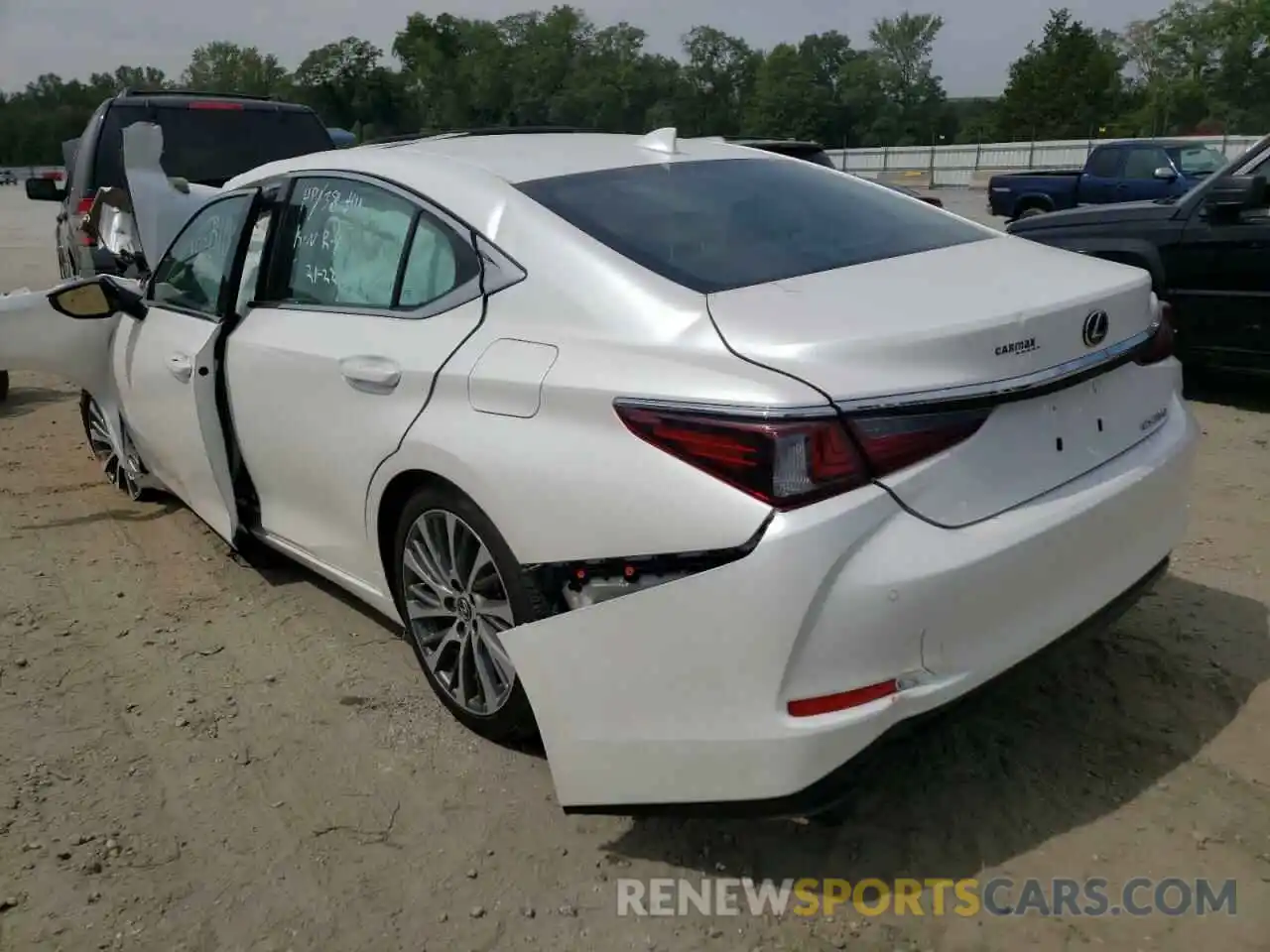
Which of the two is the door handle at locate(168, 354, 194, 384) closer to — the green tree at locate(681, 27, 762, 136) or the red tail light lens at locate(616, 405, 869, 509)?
the red tail light lens at locate(616, 405, 869, 509)

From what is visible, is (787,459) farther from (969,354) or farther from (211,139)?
(211,139)

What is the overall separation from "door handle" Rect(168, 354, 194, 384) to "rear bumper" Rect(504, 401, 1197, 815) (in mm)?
2091

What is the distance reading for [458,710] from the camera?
3.18 meters

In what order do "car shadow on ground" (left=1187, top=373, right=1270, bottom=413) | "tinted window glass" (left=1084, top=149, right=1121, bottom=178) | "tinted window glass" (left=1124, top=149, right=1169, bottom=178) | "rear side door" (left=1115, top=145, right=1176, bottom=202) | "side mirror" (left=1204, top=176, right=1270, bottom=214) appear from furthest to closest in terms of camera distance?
"tinted window glass" (left=1084, top=149, right=1121, bottom=178) → "tinted window glass" (left=1124, top=149, right=1169, bottom=178) → "rear side door" (left=1115, top=145, right=1176, bottom=202) → "car shadow on ground" (left=1187, top=373, right=1270, bottom=413) → "side mirror" (left=1204, top=176, right=1270, bottom=214)

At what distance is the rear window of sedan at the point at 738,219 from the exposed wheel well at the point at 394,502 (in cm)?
77

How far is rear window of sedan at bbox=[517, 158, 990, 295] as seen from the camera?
271 centimetres

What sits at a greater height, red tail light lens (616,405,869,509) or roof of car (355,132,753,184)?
roof of car (355,132,753,184)

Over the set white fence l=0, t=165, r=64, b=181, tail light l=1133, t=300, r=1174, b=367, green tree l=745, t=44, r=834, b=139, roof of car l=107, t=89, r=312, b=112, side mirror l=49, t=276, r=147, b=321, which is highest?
green tree l=745, t=44, r=834, b=139

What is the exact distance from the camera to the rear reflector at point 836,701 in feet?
7.20

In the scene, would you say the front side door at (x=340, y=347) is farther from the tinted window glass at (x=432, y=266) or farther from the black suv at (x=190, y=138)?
the black suv at (x=190, y=138)

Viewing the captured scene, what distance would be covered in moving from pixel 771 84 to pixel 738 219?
8931 cm

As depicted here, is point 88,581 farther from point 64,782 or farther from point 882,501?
point 882,501

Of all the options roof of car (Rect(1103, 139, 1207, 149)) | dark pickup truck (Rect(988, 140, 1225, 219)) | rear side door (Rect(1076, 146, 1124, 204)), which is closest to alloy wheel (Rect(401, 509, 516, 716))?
dark pickup truck (Rect(988, 140, 1225, 219))

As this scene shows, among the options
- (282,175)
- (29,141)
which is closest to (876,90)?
(29,141)
